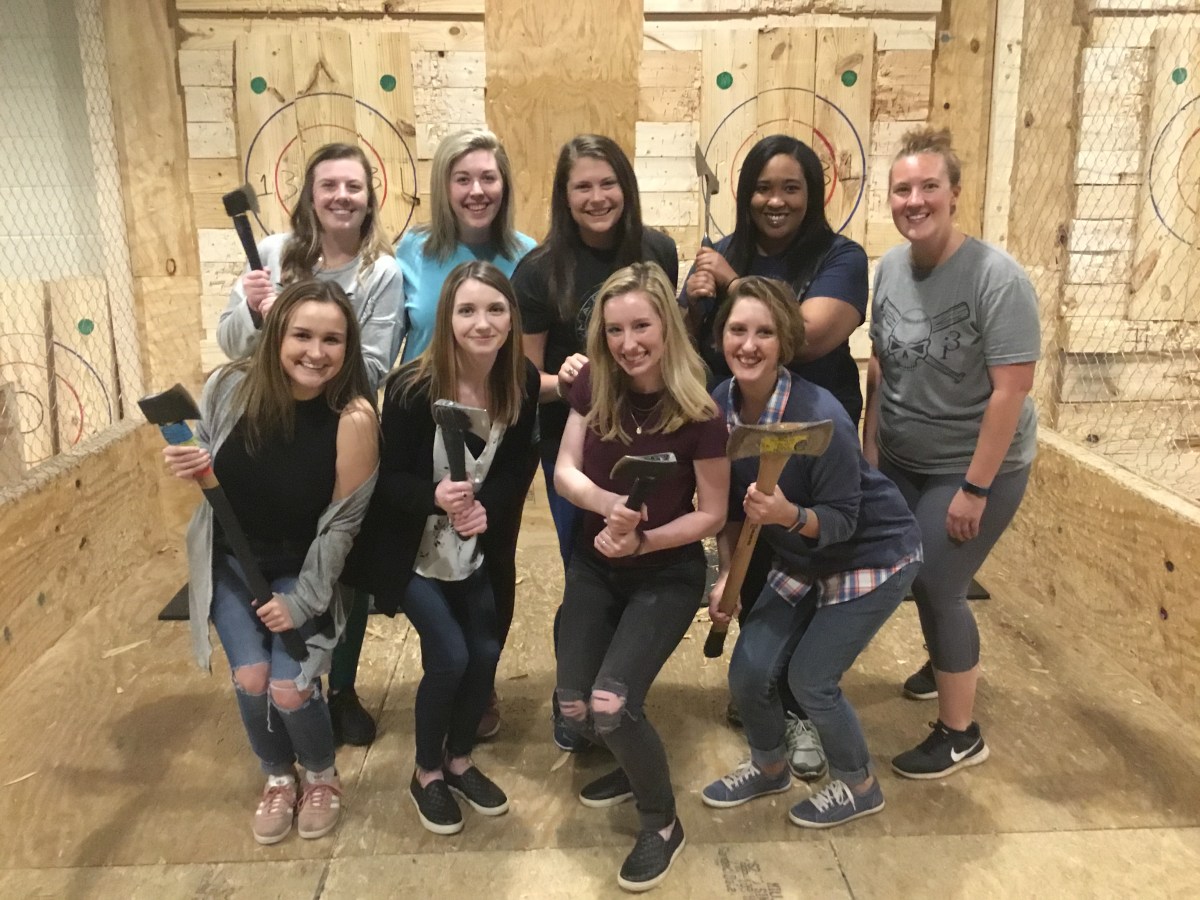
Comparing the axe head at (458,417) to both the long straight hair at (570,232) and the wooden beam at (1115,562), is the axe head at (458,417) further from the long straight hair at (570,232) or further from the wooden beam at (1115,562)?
the wooden beam at (1115,562)

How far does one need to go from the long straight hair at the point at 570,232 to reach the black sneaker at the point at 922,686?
4.46 ft

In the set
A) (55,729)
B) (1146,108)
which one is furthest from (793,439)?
(1146,108)

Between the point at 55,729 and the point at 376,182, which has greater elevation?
the point at 376,182

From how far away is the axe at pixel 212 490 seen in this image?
169 cm

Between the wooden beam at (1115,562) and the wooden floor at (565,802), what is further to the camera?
the wooden beam at (1115,562)

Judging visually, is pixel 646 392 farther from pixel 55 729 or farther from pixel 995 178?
pixel 995 178

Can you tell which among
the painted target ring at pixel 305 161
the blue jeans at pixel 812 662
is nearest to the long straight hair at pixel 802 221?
the blue jeans at pixel 812 662

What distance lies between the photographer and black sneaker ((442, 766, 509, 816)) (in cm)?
206

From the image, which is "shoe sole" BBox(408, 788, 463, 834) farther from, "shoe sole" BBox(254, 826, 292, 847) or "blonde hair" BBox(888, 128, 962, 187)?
"blonde hair" BBox(888, 128, 962, 187)

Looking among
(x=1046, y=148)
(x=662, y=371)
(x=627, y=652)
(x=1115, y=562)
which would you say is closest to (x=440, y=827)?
(x=627, y=652)

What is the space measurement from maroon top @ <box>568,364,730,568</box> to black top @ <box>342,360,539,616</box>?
0.18m

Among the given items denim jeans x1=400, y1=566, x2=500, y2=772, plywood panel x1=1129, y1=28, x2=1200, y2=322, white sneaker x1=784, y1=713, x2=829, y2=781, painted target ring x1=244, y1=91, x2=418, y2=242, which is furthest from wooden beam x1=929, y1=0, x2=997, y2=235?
denim jeans x1=400, y1=566, x2=500, y2=772

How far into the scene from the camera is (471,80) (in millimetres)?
3438

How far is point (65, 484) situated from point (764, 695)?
7.11 feet
